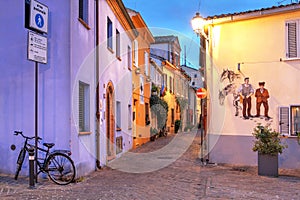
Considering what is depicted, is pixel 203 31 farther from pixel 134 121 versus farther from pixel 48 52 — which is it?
pixel 134 121

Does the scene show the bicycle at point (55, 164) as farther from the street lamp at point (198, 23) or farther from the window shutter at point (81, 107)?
the street lamp at point (198, 23)

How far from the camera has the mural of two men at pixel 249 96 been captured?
1180 cm

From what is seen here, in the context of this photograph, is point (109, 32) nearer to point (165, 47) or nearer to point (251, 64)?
point (251, 64)

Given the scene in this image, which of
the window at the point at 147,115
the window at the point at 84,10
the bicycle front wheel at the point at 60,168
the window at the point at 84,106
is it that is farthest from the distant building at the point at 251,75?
the window at the point at 147,115

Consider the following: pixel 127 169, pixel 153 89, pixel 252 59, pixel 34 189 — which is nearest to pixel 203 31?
pixel 252 59

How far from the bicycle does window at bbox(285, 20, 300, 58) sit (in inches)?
303

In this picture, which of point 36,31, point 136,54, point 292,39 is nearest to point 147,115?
point 136,54

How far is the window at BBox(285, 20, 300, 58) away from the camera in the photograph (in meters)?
11.4

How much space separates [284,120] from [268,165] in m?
2.15

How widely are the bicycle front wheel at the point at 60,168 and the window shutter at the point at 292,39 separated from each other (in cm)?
772

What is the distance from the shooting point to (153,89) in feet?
83.1

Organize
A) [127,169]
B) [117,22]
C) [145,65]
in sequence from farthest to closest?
[145,65] → [117,22] → [127,169]

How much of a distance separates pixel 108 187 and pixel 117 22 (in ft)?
28.0

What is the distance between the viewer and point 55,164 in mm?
8258
